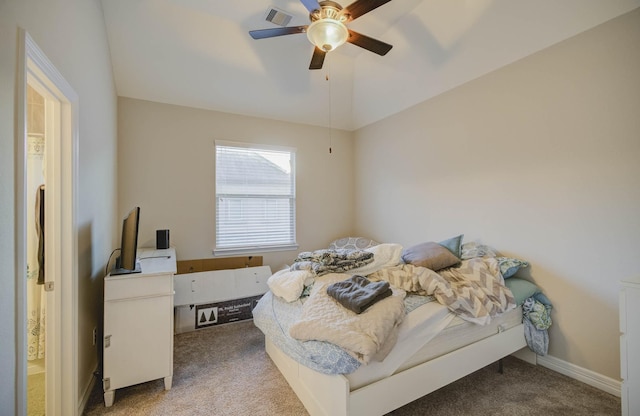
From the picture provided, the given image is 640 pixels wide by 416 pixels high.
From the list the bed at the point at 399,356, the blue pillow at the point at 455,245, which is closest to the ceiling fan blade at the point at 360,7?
the bed at the point at 399,356

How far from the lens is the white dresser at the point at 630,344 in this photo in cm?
141

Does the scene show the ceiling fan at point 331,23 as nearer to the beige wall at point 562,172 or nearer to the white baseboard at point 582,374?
the beige wall at point 562,172

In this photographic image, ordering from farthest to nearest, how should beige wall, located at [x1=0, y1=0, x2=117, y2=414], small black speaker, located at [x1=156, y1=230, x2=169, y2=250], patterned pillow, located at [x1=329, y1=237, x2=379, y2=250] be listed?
patterned pillow, located at [x1=329, y1=237, x2=379, y2=250], small black speaker, located at [x1=156, y1=230, x2=169, y2=250], beige wall, located at [x1=0, y1=0, x2=117, y2=414]

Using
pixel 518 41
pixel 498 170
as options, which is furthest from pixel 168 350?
pixel 518 41

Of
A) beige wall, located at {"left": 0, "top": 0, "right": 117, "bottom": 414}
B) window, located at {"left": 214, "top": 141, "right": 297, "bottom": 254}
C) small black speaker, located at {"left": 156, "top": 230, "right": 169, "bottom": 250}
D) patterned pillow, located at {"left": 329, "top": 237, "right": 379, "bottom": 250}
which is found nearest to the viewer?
beige wall, located at {"left": 0, "top": 0, "right": 117, "bottom": 414}

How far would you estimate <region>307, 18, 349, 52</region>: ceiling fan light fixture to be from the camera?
1862mm

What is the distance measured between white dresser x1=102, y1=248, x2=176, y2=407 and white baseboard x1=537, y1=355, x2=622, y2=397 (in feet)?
9.95

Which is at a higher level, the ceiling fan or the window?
the ceiling fan

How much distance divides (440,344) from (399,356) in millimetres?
381

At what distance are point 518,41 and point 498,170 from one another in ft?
3.59

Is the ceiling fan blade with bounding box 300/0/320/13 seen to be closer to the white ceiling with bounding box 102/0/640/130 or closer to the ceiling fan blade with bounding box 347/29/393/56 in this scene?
the ceiling fan blade with bounding box 347/29/393/56

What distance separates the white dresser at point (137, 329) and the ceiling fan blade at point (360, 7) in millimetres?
2230

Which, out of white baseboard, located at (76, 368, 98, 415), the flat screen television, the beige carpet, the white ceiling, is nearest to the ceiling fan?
the white ceiling

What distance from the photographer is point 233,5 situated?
8.25 ft
